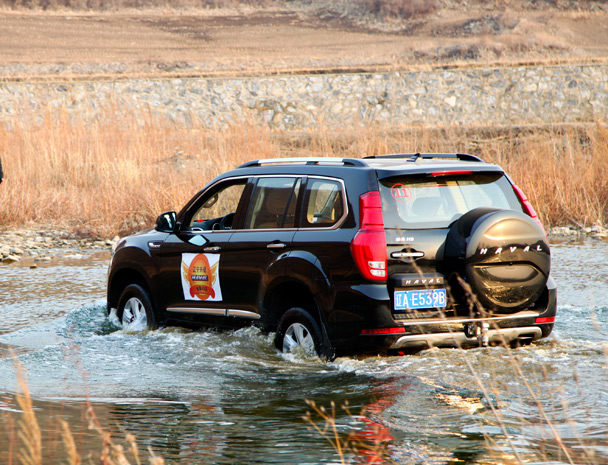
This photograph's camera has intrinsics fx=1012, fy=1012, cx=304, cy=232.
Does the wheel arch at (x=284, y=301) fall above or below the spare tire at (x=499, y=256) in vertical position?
below

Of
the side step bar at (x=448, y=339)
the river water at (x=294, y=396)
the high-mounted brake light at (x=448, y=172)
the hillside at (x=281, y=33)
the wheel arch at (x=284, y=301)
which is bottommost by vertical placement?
the river water at (x=294, y=396)

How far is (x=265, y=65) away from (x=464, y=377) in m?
68.2

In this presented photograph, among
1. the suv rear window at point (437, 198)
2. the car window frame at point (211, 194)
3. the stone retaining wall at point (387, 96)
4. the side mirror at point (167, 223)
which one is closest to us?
the suv rear window at point (437, 198)

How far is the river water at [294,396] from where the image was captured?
215 inches

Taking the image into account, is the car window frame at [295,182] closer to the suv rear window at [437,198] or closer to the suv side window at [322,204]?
the suv side window at [322,204]

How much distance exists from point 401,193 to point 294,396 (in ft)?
5.34

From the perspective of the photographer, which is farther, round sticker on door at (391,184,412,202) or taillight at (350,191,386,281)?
round sticker on door at (391,184,412,202)

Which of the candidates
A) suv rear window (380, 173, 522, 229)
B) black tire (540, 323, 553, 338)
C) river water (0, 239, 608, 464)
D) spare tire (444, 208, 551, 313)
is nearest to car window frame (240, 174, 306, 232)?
suv rear window (380, 173, 522, 229)

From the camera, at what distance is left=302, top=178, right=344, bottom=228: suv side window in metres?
7.32

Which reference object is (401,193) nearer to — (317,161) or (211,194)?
(317,161)

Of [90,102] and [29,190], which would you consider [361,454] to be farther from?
[90,102]

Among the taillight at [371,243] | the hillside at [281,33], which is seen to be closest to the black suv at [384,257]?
the taillight at [371,243]

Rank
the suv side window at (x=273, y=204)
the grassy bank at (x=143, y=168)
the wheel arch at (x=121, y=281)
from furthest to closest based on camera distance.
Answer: the grassy bank at (x=143, y=168) → the wheel arch at (x=121, y=281) → the suv side window at (x=273, y=204)

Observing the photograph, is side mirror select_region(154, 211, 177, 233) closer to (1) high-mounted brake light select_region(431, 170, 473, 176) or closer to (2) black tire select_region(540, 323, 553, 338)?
(1) high-mounted brake light select_region(431, 170, 473, 176)
